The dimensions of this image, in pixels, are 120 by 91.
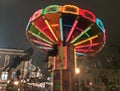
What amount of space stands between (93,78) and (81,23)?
→ 31511 millimetres

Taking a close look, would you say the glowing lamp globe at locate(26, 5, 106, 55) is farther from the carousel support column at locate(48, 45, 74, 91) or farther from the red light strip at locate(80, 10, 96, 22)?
the carousel support column at locate(48, 45, 74, 91)

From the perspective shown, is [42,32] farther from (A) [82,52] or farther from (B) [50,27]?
(A) [82,52]

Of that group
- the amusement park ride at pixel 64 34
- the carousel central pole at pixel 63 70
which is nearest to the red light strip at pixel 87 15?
the amusement park ride at pixel 64 34

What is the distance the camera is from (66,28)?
17469 millimetres

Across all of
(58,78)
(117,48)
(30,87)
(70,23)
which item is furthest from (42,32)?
(117,48)

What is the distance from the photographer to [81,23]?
16750 millimetres

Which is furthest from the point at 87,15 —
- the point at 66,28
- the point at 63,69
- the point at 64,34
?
the point at 63,69

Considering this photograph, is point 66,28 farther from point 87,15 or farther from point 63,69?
point 63,69

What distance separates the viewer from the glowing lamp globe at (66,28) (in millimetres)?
16031

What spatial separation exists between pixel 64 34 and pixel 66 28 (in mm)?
632

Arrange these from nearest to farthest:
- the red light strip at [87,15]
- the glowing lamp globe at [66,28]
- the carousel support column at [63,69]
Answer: the glowing lamp globe at [66,28]
the red light strip at [87,15]
the carousel support column at [63,69]

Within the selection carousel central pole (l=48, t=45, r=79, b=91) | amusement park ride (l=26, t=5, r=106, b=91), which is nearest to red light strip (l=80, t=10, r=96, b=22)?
amusement park ride (l=26, t=5, r=106, b=91)

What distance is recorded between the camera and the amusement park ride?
16125mm

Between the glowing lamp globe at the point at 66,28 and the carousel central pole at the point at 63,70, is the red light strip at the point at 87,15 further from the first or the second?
the carousel central pole at the point at 63,70
